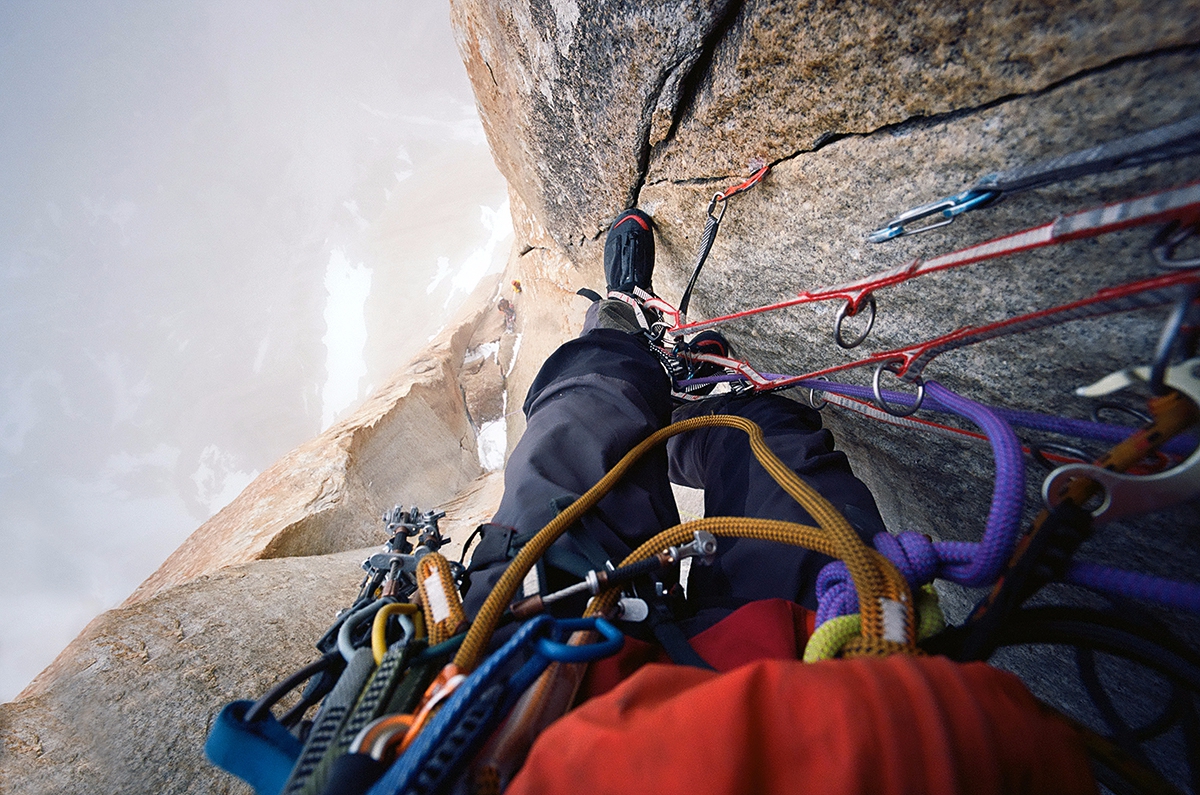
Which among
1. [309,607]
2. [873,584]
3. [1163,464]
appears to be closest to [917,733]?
[873,584]

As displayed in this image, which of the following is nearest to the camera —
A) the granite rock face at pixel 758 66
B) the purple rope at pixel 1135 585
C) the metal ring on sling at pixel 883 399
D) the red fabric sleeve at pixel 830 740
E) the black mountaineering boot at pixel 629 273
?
the red fabric sleeve at pixel 830 740

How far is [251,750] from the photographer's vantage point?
18.5 inches

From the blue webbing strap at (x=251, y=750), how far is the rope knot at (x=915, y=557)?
73 cm

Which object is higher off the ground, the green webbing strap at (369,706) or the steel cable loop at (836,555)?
the green webbing strap at (369,706)

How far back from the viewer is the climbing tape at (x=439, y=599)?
22.8 inches

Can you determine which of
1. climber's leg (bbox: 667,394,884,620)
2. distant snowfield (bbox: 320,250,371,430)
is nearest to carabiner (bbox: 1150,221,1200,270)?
climber's leg (bbox: 667,394,884,620)

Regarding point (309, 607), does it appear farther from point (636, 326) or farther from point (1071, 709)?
point (1071, 709)

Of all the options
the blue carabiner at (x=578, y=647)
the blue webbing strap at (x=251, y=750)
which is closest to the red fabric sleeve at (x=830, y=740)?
the blue carabiner at (x=578, y=647)

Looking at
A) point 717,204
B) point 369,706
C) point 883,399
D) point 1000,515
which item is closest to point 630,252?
point 717,204

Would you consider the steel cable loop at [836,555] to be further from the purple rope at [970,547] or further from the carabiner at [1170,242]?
the carabiner at [1170,242]

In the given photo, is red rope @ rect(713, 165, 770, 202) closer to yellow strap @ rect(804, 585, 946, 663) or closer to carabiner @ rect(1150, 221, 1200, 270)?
carabiner @ rect(1150, 221, 1200, 270)

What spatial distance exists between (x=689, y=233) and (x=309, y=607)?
1.58m

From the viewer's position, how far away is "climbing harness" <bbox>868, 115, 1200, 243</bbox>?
44cm

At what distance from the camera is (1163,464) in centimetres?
47
